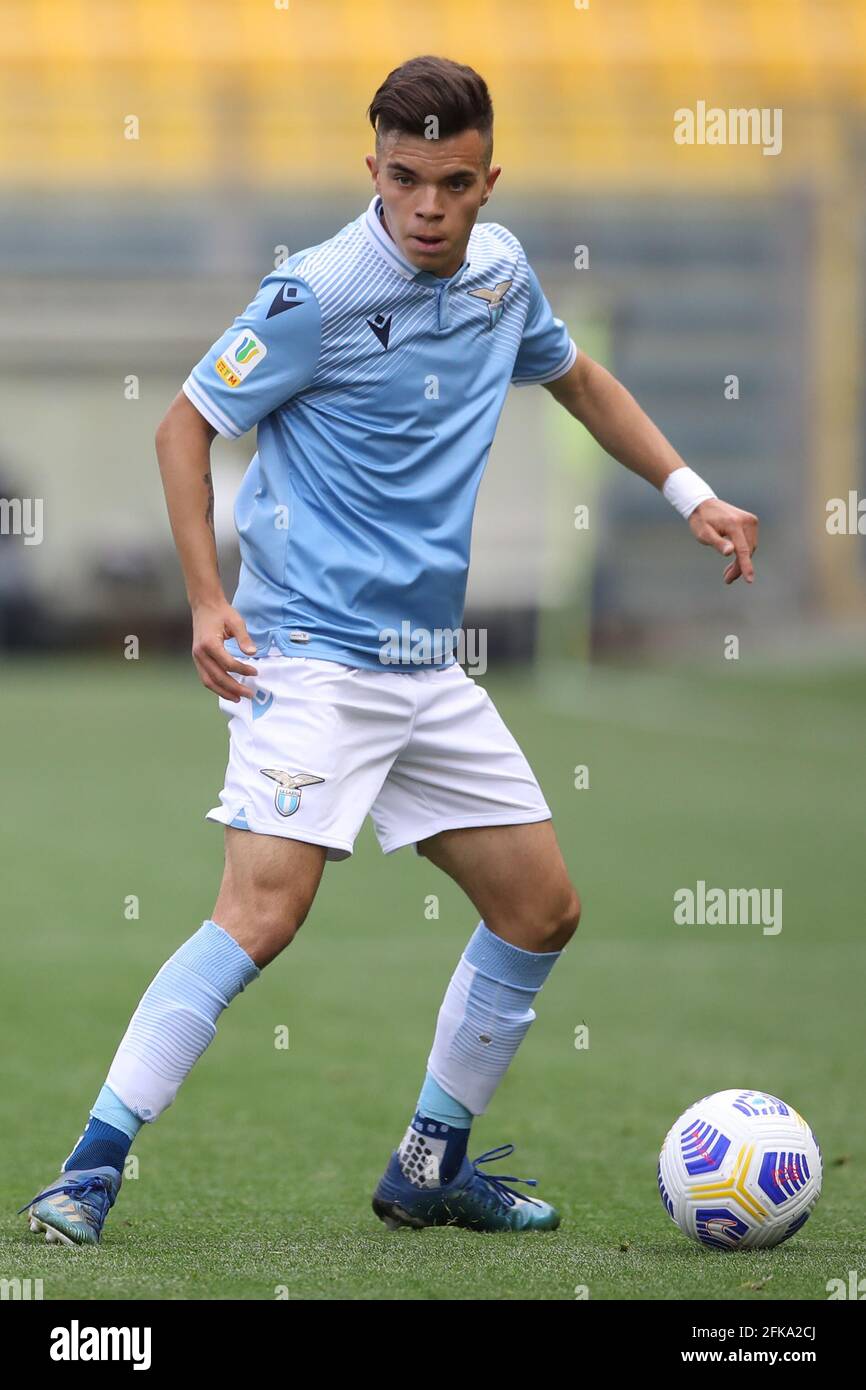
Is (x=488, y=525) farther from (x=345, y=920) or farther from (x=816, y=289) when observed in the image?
(x=345, y=920)

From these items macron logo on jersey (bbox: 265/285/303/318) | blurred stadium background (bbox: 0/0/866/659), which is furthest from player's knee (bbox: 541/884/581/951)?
blurred stadium background (bbox: 0/0/866/659)

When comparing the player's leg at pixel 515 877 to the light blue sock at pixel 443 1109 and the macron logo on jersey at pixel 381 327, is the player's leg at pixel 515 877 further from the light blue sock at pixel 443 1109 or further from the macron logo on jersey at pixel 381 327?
the macron logo on jersey at pixel 381 327

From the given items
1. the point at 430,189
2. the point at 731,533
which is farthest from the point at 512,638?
the point at 430,189

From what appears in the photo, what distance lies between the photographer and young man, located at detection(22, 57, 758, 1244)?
3.49 metres

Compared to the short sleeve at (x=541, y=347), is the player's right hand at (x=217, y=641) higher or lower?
lower

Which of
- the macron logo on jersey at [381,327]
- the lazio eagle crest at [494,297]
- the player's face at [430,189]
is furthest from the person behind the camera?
the lazio eagle crest at [494,297]

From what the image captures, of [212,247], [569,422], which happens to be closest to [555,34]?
[212,247]

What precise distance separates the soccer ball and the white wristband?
114cm

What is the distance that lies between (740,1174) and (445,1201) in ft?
2.00

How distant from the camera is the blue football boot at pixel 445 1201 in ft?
12.9

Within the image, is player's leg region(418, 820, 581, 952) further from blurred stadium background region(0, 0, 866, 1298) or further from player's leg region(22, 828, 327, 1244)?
blurred stadium background region(0, 0, 866, 1298)

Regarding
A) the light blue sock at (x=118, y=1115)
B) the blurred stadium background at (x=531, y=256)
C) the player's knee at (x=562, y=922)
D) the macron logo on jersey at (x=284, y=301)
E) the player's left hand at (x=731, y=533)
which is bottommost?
the light blue sock at (x=118, y=1115)

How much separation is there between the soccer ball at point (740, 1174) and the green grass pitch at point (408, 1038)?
0.20 ft

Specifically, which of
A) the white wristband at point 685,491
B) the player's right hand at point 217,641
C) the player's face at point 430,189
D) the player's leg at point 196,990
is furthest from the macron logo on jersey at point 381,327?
the player's leg at point 196,990
